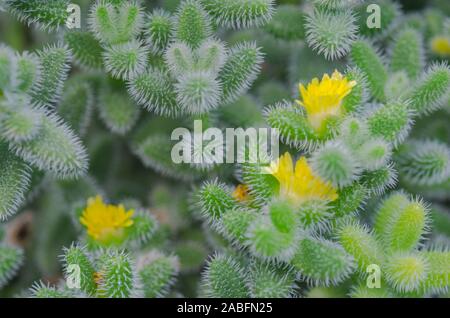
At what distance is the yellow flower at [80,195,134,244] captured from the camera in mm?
1414

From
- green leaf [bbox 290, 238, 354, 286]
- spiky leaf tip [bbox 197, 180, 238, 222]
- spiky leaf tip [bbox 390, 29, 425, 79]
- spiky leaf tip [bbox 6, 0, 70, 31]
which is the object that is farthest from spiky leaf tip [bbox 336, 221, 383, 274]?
spiky leaf tip [bbox 6, 0, 70, 31]

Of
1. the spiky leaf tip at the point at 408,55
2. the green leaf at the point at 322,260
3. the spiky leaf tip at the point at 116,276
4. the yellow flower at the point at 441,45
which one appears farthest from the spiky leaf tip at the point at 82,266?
the yellow flower at the point at 441,45

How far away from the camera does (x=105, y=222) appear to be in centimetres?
143

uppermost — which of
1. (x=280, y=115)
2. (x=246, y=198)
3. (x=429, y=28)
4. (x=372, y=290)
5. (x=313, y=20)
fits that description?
(x=429, y=28)

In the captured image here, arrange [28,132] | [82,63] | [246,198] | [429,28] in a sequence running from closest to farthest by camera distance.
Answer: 1. [28,132]
2. [246,198]
3. [82,63]
4. [429,28]

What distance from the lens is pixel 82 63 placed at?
1491 mm

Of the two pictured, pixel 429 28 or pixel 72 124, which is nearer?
pixel 72 124

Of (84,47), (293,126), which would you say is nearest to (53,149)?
(84,47)

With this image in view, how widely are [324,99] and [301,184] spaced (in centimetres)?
18

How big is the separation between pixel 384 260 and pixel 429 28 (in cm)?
75

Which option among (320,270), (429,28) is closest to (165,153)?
(320,270)

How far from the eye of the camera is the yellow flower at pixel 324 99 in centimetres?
123

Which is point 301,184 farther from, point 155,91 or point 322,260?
point 155,91

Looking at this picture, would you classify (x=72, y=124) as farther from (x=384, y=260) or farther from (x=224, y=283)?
(x=384, y=260)
